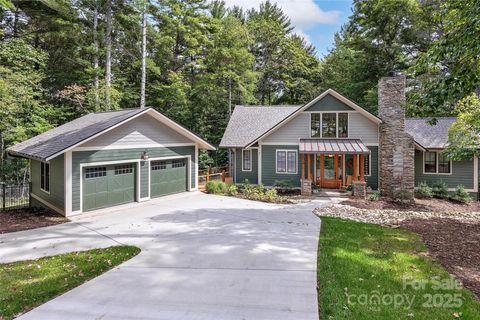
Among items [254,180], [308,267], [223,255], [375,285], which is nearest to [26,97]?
[254,180]

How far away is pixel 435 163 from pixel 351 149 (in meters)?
6.16

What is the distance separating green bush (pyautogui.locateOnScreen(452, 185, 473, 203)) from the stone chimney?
321 centimetres

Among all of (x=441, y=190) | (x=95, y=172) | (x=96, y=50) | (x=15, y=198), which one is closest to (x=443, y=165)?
(x=441, y=190)

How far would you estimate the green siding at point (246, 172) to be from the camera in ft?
60.8

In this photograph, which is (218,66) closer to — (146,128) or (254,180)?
(254,180)

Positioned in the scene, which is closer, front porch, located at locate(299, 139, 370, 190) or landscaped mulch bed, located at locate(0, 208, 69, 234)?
landscaped mulch bed, located at locate(0, 208, 69, 234)

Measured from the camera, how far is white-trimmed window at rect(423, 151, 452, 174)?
1684 cm

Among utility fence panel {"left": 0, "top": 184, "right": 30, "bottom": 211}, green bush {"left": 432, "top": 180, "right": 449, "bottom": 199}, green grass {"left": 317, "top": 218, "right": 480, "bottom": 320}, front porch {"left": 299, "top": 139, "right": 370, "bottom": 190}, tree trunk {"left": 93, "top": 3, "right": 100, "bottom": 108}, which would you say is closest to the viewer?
green grass {"left": 317, "top": 218, "right": 480, "bottom": 320}

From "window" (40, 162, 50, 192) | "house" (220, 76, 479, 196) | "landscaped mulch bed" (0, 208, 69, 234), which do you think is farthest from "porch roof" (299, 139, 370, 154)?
"window" (40, 162, 50, 192)

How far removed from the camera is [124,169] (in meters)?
12.7

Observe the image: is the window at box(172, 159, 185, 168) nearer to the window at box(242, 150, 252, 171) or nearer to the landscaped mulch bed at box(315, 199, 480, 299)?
the window at box(242, 150, 252, 171)

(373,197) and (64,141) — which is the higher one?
(64,141)

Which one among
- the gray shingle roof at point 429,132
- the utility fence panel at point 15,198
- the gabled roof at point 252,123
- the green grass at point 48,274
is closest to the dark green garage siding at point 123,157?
the gabled roof at point 252,123

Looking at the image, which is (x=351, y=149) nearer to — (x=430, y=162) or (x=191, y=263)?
(x=430, y=162)
